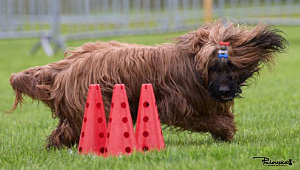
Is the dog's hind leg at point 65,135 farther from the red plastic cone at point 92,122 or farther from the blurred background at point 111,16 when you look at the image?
the blurred background at point 111,16

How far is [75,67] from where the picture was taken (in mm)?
4941

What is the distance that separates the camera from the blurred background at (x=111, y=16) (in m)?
15.4

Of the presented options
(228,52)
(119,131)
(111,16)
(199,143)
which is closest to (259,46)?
(228,52)

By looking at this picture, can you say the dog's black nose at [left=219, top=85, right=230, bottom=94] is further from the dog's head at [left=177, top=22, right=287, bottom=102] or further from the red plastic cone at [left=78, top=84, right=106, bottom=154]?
the red plastic cone at [left=78, top=84, right=106, bottom=154]

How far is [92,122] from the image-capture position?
178 inches

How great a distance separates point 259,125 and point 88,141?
193 centimetres

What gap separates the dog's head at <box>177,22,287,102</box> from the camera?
4773mm

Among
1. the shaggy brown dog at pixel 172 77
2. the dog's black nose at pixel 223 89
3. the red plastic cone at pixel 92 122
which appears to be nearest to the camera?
the red plastic cone at pixel 92 122

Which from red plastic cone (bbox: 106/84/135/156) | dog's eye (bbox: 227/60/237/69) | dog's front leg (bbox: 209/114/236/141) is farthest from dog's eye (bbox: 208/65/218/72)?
red plastic cone (bbox: 106/84/135/156)

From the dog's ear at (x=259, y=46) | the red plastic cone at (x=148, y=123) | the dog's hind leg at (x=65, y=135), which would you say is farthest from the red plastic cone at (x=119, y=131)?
the dog's ear at (x=259, y=46)

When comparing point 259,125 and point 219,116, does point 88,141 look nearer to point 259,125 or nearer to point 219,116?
point 219,116

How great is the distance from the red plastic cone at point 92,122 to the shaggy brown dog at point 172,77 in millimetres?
245

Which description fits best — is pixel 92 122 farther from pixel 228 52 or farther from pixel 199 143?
pixel 228 52

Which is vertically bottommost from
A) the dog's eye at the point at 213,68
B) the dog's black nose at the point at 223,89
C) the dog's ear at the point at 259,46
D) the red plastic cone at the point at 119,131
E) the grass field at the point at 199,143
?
the grass field at the point at 199,143
